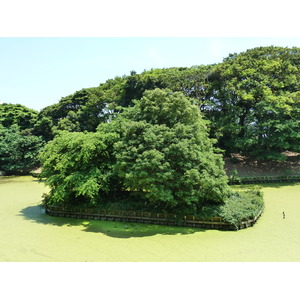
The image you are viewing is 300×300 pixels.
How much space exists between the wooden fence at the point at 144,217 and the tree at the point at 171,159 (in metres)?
0.89

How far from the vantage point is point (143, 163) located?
12727mm

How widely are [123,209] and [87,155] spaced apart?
3.96 metres

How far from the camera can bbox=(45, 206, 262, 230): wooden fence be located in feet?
42.0

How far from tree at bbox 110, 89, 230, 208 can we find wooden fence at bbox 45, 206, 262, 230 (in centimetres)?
89

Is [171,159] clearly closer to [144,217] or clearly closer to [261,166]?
[144,217]

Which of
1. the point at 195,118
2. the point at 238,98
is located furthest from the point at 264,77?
the point at 195,118

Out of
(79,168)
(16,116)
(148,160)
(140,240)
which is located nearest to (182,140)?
(148,160)

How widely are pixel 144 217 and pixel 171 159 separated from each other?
373cm

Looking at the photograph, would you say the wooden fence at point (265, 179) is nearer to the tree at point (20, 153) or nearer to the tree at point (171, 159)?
the tree at point (171, 159)

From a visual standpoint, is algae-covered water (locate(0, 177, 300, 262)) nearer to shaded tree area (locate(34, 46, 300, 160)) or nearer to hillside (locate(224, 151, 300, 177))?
hillside (locate(224, 151, 300, 177))

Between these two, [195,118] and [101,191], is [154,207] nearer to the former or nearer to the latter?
[101,191]

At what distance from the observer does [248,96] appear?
2722cm

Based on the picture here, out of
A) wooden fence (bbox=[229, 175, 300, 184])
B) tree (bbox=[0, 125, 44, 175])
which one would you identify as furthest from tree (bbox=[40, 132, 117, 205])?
tree (bbox=[0, 125, 44, 175])

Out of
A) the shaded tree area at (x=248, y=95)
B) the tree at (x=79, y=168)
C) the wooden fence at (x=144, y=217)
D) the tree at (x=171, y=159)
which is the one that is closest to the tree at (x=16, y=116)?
the shaded tree area at (x=248, y=95)
